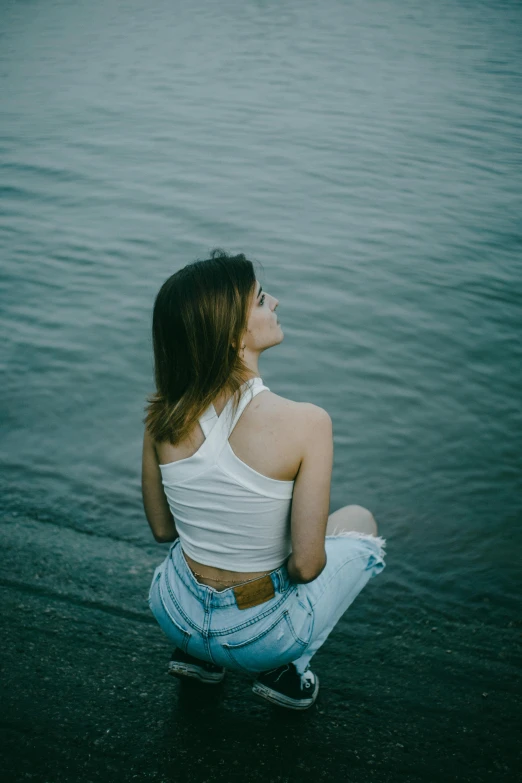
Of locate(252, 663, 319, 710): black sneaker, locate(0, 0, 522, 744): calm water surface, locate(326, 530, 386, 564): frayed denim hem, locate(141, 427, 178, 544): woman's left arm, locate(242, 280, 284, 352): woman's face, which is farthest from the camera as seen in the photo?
locate(0, 0, 522, 744): calm water surface

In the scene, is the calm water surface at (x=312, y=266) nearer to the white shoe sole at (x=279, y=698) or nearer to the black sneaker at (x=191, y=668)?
the white shoe sole at (x=279, y=698)

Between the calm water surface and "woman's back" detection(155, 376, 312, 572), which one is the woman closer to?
"woman's back" detection(155, 376, 312, 572)

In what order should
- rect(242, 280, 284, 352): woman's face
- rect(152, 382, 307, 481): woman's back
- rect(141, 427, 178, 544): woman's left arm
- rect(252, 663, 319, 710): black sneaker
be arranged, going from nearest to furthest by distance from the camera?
rect(152, 382, 307, 481): woman's back, rect(242, 280, 284, 352): woman's face, rect(141, 427, 178, 544): woman's left arm, rect(252, 663, 319, 710): black sneaker

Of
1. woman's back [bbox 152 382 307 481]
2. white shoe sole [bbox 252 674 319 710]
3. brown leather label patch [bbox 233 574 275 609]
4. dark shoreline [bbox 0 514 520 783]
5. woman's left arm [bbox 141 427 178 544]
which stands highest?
woman's back [bbox 152 382 307 481]

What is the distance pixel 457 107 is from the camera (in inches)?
435

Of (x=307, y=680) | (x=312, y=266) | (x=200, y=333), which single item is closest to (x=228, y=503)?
(x=200, y=333)

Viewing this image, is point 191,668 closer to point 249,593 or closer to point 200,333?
point 249,593

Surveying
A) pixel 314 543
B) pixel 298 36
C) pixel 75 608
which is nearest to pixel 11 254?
pixel 75 608

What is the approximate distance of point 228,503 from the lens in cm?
191

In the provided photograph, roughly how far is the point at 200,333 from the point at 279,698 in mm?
1161

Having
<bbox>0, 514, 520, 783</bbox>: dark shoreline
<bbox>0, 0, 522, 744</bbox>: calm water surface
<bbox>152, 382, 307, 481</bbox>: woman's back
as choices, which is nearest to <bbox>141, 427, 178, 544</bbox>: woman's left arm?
<bbox>152, 382, 307, 481</bbox>: woman's back

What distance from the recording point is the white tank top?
1.87 metres

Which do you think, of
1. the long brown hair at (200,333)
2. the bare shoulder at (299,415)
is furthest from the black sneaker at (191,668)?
the bare shoulder at (299,415)

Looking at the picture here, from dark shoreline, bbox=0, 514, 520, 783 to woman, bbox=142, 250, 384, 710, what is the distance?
237 mm
